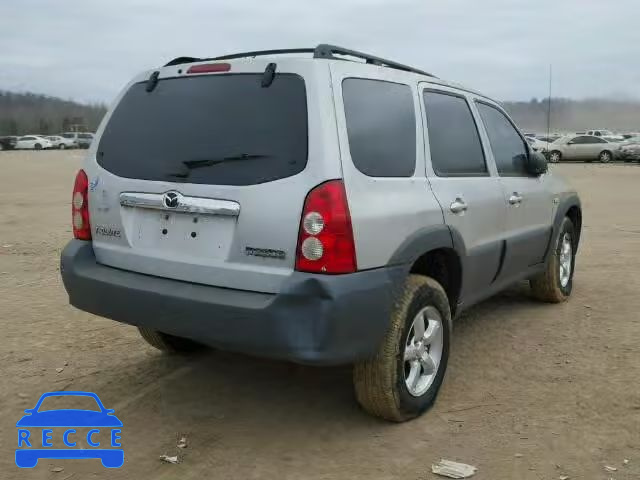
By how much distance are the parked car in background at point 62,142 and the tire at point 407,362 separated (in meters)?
69.7

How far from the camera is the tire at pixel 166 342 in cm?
429

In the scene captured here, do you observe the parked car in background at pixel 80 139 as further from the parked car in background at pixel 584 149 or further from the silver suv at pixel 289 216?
the silver suv at pixel 289 216

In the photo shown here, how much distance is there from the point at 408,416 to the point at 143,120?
2135mm

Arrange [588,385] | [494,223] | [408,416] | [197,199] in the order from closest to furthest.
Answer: [197,199]
[408,416]
[588,385]
[494,223]

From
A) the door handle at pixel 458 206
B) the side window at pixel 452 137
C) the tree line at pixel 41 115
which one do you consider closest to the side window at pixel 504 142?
the side window at pixel 452 137

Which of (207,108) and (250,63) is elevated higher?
(250,63)

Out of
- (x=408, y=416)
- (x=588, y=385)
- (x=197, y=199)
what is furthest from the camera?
(x=588, y=385)

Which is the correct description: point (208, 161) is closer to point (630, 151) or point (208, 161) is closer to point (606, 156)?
point (630, 151)

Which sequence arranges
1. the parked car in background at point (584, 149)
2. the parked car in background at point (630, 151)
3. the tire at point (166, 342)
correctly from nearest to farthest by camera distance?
the tire at point (166, 342) → the parked car in background at point (630, 151) → the parked car in background at point (584, 149)

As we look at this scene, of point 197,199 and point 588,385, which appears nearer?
Result: point 197,199

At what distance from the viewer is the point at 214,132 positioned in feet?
10.4

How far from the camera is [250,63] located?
3211 millimetres

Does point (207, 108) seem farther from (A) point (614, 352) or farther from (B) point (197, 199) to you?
(A) point (614, 352)

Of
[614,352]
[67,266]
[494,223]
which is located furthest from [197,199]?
[614,352]
